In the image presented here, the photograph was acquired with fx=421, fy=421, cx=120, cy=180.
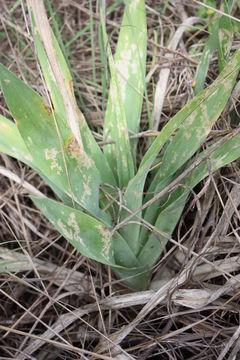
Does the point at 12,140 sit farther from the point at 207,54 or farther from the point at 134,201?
the point at 207,54

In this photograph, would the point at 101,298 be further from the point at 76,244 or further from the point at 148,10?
the point at 148,10

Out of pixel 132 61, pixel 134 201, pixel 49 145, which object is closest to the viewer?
pixel 49 145

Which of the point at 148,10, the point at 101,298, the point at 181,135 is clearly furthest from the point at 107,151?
the point at 148,10

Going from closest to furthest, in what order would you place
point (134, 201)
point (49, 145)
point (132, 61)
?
point (49, 145) → point (134, 201) → point (132, 61)

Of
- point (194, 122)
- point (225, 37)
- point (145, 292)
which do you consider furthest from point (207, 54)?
point (145, 292)

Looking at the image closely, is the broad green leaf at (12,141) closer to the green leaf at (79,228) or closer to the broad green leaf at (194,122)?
the green leaf at (79,228)
